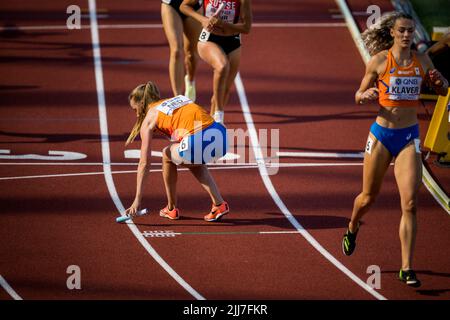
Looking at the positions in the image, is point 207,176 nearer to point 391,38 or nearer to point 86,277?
point 86,277

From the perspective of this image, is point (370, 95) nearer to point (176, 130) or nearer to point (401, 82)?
point (401, 82)

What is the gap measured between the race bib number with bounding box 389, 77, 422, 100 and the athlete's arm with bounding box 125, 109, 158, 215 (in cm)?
216

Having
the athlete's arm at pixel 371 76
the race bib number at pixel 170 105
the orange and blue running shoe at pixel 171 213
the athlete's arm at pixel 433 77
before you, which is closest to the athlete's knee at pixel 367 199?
the athlete's arm at pixel 371 76

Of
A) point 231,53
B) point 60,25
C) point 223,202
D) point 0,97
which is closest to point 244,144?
point 231,53

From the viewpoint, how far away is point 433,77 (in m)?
7.89

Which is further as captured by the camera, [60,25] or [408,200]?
[60,25]

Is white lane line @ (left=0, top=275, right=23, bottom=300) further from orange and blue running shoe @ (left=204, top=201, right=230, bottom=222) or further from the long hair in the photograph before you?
the long hair

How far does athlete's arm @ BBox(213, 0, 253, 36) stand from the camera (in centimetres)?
1113

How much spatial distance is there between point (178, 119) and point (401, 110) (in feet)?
6.71

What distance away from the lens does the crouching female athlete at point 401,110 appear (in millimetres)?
7914

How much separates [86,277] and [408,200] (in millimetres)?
2627

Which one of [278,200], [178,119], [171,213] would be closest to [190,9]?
[278,200]

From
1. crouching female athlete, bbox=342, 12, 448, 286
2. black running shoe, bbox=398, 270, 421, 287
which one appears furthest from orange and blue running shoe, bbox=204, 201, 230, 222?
black running shoe, bbox=398, 270, 421, 287

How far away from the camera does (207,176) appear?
9.35m
